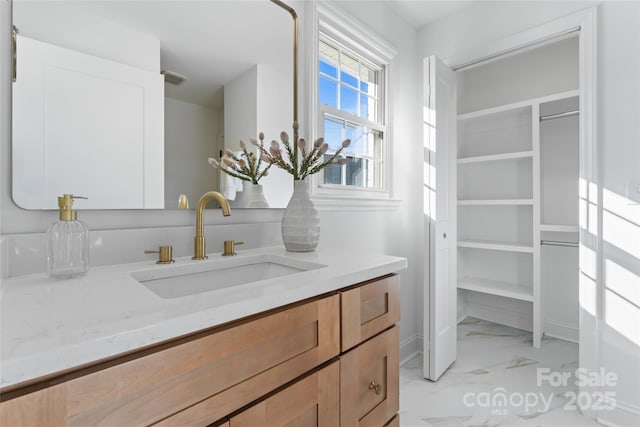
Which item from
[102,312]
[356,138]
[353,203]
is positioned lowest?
[102,312]

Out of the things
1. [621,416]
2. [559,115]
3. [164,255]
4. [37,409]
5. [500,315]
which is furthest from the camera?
[500,315]

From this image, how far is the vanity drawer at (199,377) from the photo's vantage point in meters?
0.44

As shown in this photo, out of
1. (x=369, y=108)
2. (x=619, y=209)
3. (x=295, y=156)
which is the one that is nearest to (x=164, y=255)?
(x=295, y=156)

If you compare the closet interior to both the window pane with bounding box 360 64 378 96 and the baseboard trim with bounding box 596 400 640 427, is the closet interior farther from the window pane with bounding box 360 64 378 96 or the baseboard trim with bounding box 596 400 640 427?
the baseboard trim with bounding box 596 400 640 427

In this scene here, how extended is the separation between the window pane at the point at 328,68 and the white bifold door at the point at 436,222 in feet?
1.99

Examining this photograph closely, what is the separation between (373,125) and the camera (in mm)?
2172

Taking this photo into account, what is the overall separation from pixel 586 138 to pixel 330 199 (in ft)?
4.76

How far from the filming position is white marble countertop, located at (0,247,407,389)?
425mm

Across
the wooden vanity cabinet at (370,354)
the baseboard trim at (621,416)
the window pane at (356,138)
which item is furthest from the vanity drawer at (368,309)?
the baseboard trim at (621,416)

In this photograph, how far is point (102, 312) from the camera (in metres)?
0.56

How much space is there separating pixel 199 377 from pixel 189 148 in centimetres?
90

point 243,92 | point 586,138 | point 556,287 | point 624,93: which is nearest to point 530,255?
point 556,287

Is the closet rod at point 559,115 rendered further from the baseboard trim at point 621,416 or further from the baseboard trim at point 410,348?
the baseboard trim at point 410,348

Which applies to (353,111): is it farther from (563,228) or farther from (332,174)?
(563,228)
